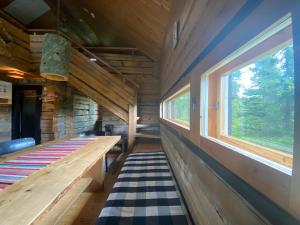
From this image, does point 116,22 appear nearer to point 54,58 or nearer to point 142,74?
point 142,74

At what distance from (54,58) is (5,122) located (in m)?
3.32

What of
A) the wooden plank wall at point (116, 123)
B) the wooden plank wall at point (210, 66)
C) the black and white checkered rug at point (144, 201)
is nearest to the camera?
the wooden plank wall at point (210, 66)

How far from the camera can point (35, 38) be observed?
4551 millimetres

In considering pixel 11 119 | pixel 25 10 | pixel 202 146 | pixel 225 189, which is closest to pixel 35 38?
pixel 25 10

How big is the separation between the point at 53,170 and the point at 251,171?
1167mm

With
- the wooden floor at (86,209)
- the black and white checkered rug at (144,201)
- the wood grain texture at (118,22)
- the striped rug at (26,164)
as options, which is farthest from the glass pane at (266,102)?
the wood grain texture at (118,22)

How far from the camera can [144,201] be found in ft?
5.58

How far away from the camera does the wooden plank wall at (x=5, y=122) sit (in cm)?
482

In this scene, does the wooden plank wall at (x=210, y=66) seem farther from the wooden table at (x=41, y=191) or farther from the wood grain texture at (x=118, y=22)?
the wood grain texture at (x=118, y=22)

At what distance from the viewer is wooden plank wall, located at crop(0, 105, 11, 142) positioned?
482 cm

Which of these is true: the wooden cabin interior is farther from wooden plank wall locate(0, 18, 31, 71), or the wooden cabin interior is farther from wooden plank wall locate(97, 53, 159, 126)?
wooden plank wall locate(97, 53, 159, 126)

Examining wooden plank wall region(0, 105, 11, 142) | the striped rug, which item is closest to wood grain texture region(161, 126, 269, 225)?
the striped rug

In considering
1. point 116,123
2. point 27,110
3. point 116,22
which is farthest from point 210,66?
point 27,110

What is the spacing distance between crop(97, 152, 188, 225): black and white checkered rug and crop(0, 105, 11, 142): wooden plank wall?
148 inches
